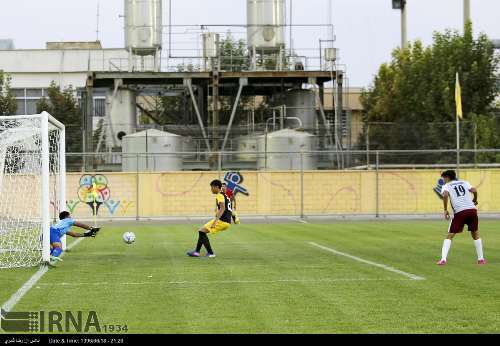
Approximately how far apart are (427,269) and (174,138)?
31152 mm

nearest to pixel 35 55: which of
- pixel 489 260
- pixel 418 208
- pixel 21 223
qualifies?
pixel 418 208

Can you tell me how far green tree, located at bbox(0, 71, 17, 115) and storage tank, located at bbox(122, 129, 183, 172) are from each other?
14670 mm

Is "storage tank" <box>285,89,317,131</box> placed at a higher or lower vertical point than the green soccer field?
higher

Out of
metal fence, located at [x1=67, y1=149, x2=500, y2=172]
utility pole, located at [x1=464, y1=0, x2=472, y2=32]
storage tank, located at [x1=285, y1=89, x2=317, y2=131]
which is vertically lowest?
metal fence, located at [x1=67, y1=149, x2=500, y2=172]

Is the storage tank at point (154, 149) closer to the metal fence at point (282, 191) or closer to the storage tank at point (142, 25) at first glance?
the metal fence at point (282, 191)

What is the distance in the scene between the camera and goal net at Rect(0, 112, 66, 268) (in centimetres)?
1647

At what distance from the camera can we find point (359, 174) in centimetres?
4006

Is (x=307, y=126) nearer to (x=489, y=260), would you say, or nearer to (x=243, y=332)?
(x=489, y=260)

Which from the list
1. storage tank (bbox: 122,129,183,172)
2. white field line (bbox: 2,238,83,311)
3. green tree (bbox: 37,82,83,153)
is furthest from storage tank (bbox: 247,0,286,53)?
white field line (bbox: 2,238,83,311)

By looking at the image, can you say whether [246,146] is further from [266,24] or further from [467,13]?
[467,13]

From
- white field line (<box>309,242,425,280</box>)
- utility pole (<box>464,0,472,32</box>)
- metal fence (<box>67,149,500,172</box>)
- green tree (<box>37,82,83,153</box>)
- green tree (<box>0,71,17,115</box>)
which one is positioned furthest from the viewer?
green tree (<box>37,82,83,153</box>)

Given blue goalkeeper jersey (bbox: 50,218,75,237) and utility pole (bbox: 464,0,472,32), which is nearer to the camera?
blue goalkeeper jersey (bbox: 50,218,75,237)

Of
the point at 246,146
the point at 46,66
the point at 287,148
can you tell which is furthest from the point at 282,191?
the point at 46,66

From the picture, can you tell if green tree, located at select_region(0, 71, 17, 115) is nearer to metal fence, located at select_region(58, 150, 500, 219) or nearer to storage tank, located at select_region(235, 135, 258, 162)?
storage tank, located at select_region(235, 135, 258, 162)
